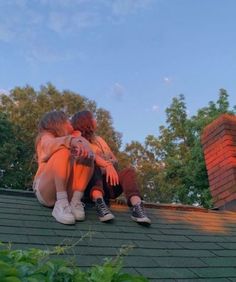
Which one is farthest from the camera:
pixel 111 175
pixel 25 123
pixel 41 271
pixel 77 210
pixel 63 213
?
pixel 25 123

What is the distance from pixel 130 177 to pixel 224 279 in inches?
46.0

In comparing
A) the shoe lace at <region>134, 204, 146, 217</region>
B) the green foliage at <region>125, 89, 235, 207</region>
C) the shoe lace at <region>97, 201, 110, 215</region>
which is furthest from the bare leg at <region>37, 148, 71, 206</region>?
the green foliage at <region>125, 89, 235, 207</region>

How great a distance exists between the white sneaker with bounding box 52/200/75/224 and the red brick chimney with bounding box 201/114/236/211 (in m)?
2.79

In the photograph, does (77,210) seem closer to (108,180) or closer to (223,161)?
(108,180)

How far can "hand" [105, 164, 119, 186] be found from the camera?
3271 mm

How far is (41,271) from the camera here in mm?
1014

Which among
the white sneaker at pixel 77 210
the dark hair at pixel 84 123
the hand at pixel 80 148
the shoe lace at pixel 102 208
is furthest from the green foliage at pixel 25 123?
the hand at pixel 80 148

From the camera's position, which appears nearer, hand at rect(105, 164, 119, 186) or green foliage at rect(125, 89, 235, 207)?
hand at rect(105, 164, 119, 186)

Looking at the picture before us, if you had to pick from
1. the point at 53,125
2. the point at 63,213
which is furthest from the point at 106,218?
the point at 53,125

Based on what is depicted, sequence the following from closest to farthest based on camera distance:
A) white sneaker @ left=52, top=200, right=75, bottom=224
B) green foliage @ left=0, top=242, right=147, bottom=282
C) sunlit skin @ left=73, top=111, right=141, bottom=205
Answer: green foliage @ left=0, top=242, right=147, bottom=282 < white sneaker @ left=52, top=200, right=75, bottom=224 < sunlit skin @ left=73, top=111, right=141, bottom=205

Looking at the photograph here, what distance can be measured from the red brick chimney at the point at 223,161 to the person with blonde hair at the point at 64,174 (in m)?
2.61

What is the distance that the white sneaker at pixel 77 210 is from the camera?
9.82 ft

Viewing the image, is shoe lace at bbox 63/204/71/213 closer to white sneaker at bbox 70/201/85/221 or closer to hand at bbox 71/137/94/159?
white sneaker at bbox 70/201/85/221

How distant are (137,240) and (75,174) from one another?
24.9 inches
